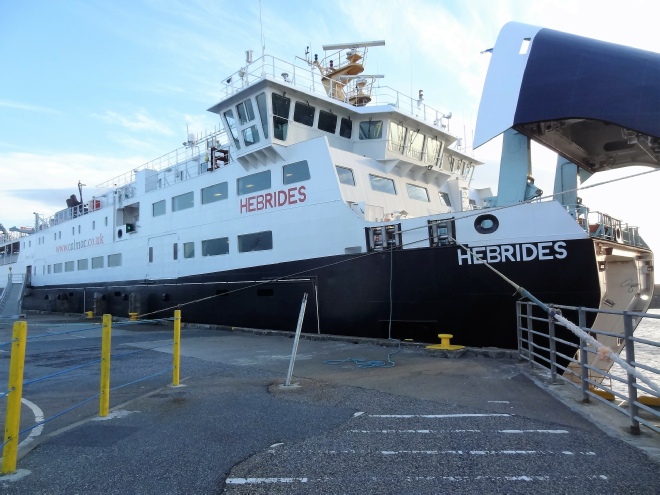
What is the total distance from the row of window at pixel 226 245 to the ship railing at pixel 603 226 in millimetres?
6934

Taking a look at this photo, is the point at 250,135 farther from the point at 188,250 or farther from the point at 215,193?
the point at 188,250

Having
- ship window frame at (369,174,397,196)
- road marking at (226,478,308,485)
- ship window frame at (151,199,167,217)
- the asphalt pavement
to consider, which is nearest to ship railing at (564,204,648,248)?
the asphalt pavement

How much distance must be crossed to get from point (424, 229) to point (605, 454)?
5.98m

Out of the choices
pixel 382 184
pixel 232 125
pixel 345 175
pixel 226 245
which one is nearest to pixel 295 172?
pixel 345 175

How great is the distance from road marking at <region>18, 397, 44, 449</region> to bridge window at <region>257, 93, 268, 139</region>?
26.6ft

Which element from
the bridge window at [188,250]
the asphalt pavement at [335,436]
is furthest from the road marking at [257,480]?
the bridge window at [188,250]

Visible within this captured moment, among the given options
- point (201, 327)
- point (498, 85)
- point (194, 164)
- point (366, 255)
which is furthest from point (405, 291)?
point (194, 164)

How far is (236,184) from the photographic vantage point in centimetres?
1289

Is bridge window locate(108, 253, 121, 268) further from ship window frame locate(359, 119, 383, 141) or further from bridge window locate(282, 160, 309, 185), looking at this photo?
ship window frame locate(359, 119, 383, 141)

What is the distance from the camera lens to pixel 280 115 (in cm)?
1194

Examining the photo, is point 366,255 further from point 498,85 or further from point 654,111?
point 654,111

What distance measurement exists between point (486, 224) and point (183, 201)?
33.3ft

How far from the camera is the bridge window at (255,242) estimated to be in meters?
11.8

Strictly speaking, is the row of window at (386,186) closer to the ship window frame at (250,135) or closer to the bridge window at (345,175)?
the bridge window at (345,175)
